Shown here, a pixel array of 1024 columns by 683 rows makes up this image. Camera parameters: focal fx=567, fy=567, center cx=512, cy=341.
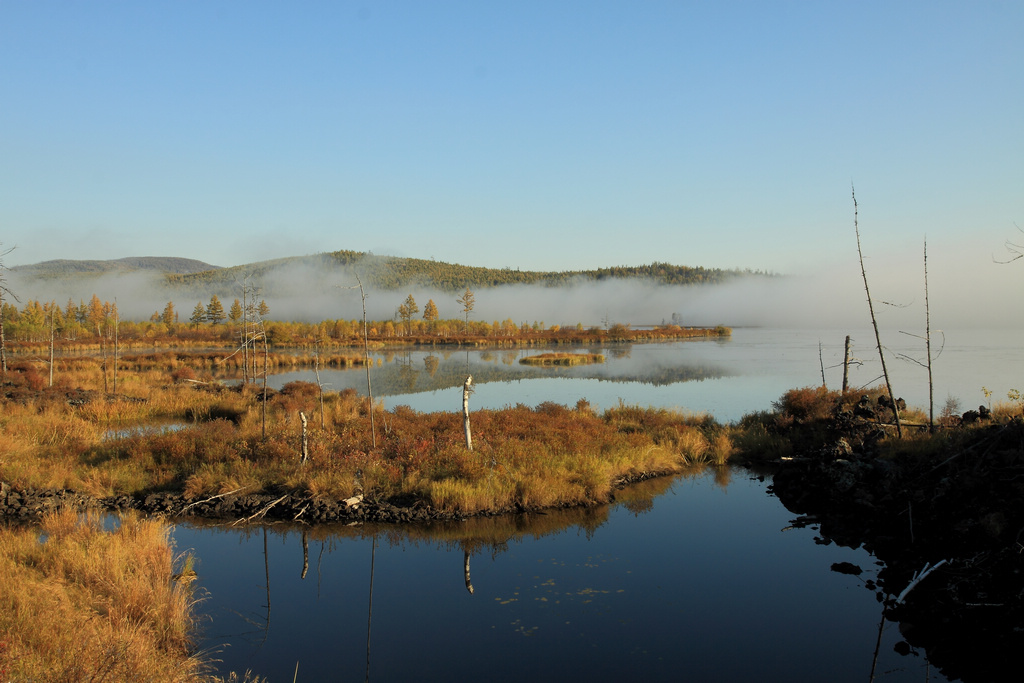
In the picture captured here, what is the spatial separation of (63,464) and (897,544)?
19.5 m

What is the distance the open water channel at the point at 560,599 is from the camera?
7555 millimetres

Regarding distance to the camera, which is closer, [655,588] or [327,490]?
[655,588]

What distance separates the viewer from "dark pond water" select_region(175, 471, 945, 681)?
754 cm

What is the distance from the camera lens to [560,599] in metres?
9.30

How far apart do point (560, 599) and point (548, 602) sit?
0.22 metres

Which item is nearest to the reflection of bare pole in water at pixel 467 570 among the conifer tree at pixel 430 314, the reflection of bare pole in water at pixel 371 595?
the reflection of bare pole in water at pixel 371 595

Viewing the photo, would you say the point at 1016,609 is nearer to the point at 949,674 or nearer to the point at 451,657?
the point at 949,674

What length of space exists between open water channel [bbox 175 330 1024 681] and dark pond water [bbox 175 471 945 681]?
0.10ft

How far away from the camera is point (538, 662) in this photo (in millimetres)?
7508

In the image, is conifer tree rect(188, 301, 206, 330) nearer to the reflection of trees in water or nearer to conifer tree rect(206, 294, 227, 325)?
conifer tree rect(206, 294, 227, 325)

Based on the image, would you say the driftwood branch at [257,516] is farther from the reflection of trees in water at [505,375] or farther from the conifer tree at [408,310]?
the conifer tree at [408,310]

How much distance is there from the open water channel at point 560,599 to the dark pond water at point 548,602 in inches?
1.2

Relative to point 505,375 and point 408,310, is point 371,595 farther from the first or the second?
point 408,310

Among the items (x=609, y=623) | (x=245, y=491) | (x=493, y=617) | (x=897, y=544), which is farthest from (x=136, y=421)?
(x=897, y=544)
